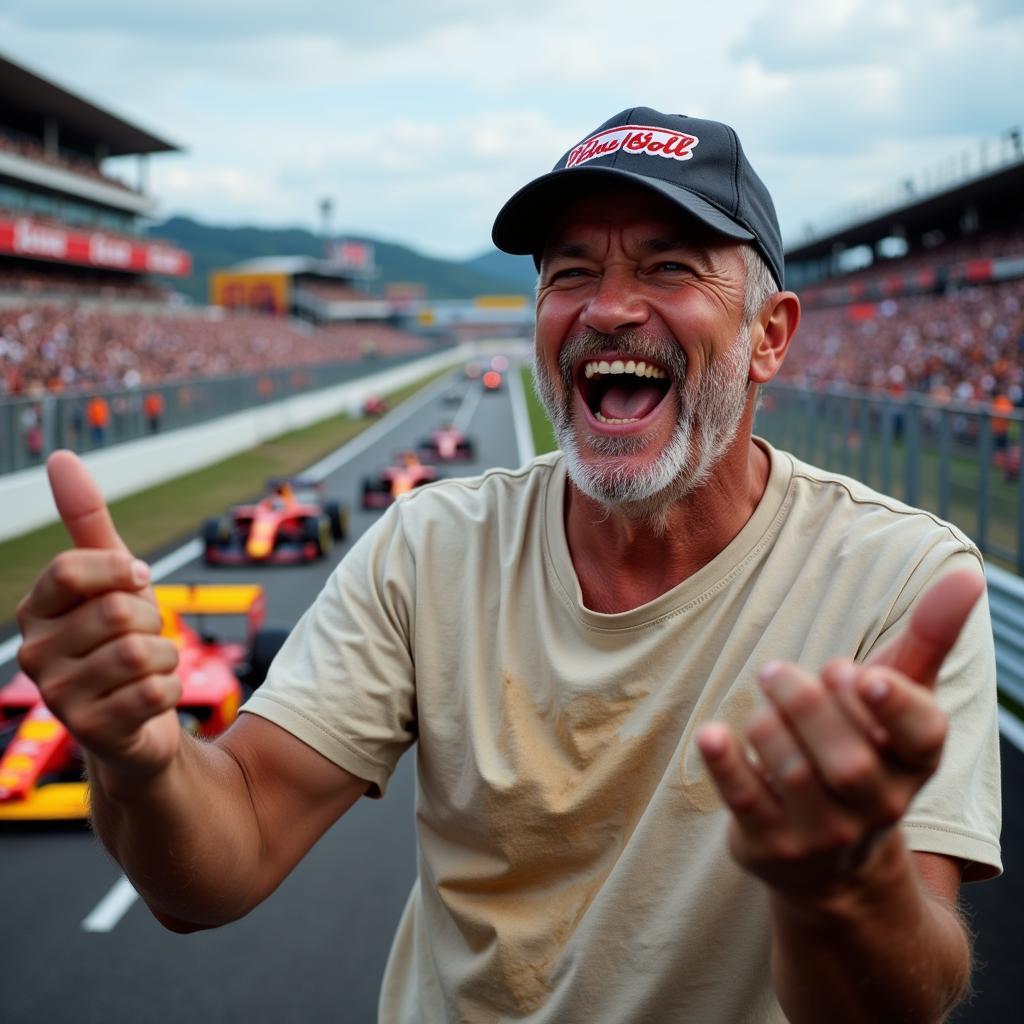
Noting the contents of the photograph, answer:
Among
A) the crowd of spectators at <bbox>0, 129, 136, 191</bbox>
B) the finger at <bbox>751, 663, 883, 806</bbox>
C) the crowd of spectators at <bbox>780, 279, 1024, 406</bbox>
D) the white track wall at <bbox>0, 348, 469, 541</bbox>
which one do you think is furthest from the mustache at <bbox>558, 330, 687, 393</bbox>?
the crowd of spectators at <bbox>0, 129, 136, 191</bbox>

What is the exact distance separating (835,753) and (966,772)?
2.15 feet

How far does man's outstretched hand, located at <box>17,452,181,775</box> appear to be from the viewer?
1467 mm

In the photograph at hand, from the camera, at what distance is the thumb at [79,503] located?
1.50 m

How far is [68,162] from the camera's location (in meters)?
53.8

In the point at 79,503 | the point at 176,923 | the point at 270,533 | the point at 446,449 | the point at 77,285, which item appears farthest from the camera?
→ the point at 77,285

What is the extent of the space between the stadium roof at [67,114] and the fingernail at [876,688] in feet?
165

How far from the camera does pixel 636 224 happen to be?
84.1 inches

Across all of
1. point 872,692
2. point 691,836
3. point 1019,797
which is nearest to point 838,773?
A: point 872,692

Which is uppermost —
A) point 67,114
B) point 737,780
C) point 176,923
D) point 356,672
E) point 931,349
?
point 67,114

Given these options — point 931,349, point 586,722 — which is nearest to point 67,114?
point 931,349

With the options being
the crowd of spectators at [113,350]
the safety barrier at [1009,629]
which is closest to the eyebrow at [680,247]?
the safety barrier at [1009,629]

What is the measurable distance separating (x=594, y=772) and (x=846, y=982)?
0.62m

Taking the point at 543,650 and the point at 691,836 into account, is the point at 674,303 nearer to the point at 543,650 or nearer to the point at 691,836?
the point at 543,650

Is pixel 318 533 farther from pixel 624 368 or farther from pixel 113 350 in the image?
pixel 113 350
